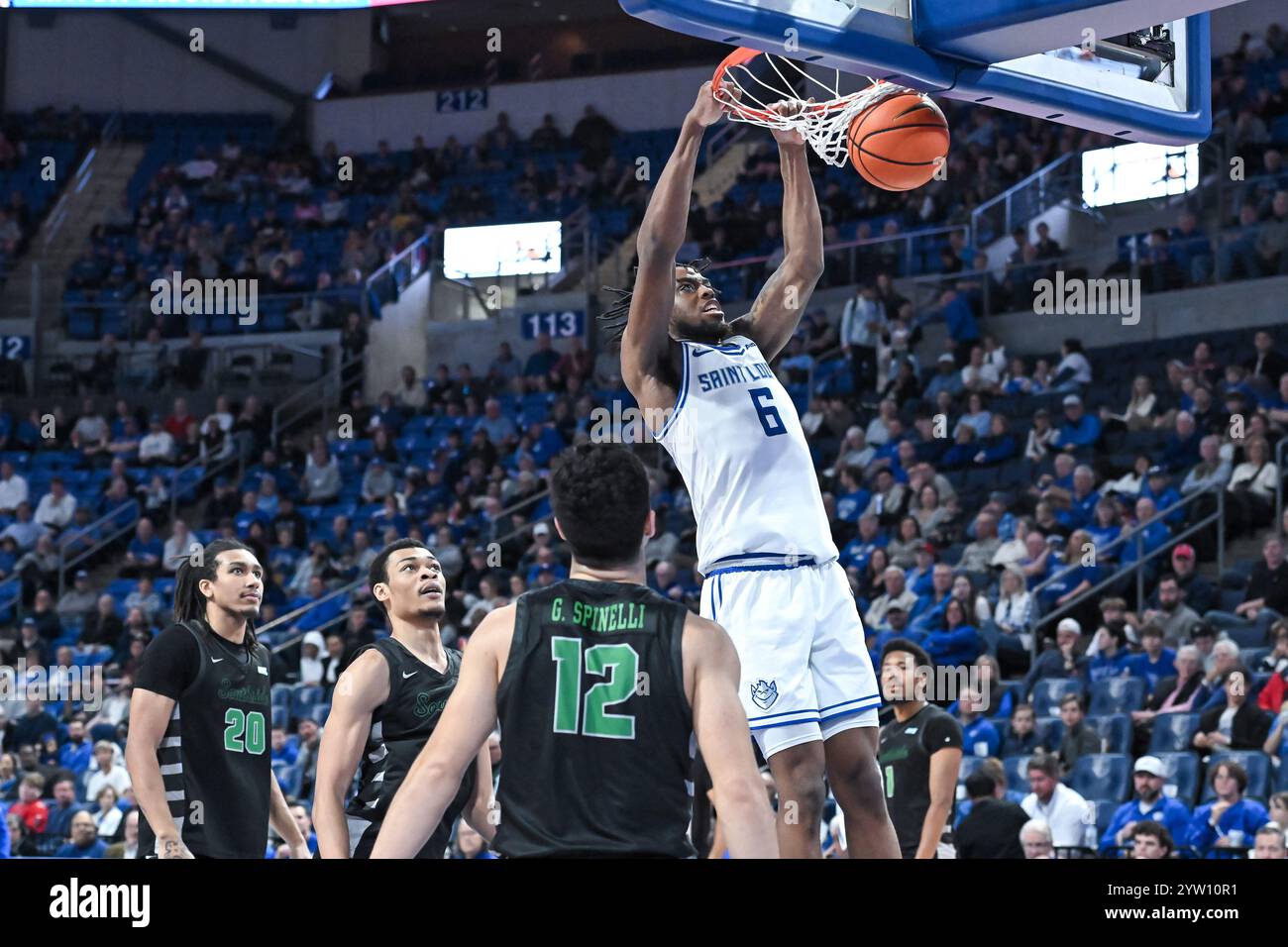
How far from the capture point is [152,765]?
4965 millimetres

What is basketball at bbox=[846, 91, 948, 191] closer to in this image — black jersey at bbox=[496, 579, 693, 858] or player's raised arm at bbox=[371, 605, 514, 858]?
black jersey at bbox=[496, 579, 693, 858]

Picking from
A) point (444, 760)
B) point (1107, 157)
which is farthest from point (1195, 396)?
point (444, 760)

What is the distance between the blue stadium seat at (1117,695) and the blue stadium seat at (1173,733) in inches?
14.6

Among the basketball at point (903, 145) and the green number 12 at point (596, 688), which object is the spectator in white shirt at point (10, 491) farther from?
the green number 12 at point (596, 688)

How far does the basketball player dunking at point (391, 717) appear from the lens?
4.88 metres

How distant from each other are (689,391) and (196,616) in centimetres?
188

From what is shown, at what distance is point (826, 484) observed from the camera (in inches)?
526

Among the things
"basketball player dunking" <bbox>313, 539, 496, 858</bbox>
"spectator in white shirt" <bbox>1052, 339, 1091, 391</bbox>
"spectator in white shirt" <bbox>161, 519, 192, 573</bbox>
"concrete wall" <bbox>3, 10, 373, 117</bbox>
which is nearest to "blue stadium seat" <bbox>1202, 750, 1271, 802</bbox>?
"spectator in white shirt" <bbox>1052, 339, 1091, 391</bbox>

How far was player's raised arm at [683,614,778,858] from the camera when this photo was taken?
3121mm

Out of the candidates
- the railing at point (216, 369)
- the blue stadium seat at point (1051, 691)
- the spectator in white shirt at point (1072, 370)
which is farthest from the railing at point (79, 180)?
the blue stadium seat at point (1051, 691)

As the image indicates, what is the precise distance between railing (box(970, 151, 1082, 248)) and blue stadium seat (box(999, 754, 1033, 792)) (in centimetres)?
678

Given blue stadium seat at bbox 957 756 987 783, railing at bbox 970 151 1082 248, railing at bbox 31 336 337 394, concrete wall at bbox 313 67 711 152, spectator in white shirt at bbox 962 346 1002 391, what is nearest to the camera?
blue stadium seat at bbox 957 756 987 783

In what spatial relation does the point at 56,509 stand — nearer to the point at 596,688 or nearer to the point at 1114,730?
the point at 1114,730
